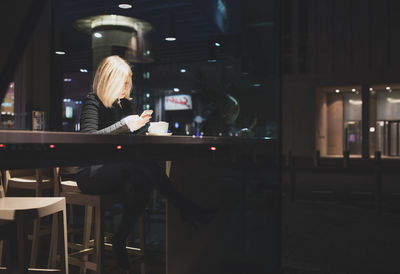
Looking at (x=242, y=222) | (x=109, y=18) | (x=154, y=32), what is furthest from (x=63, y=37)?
(x=242, y=222)

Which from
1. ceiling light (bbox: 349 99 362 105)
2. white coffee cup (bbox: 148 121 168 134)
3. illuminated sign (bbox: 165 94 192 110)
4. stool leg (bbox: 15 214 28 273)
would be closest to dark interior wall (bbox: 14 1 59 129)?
white coffee cup (bbox: 148 121 168 134)

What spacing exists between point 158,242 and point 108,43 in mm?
3811

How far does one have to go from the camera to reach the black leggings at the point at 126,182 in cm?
155

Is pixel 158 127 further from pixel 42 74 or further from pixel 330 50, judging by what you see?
pixel 330 50

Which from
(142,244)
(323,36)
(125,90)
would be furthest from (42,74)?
(323,36)

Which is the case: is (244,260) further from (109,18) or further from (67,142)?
(109,18)

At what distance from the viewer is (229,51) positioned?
8.93 metres

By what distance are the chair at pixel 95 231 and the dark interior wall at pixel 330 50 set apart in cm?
1403

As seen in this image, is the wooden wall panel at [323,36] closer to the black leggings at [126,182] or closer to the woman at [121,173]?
the woman at [121,173]

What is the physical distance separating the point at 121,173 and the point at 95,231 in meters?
0.33

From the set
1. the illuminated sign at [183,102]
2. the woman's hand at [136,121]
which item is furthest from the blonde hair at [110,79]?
the illuminated sign at [183,102]

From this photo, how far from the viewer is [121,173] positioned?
5.12ft

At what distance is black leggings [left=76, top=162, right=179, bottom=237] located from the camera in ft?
5.09

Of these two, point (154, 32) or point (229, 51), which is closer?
point (154, 32)
